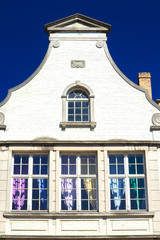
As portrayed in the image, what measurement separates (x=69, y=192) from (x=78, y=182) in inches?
18.0

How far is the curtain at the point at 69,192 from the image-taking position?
1482 cm

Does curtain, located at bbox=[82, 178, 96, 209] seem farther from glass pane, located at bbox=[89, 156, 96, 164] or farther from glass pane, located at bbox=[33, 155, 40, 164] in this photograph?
glass pane, located at bbox=[33, 155, 40, 164]

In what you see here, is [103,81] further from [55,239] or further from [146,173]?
[55,239]

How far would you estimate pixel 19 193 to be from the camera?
14922 mm

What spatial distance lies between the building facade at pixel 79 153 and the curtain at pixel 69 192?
23 mm

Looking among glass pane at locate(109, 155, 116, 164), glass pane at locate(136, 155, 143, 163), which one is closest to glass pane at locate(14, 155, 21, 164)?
glass pane at locate(109, 155, 116, 164)

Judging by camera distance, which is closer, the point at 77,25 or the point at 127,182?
the point at 127,182

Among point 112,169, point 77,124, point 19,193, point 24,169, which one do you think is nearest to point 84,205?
point 112,169

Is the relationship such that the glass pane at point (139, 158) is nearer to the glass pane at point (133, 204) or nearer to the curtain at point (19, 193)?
the glass pane at point (133, 204)

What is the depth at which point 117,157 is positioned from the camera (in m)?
15.4

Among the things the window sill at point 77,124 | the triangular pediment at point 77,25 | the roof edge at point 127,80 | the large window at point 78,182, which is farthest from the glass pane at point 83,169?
the triangular pediment at point 77,25

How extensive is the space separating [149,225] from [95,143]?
3.28 m

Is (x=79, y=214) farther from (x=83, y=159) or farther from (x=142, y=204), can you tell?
(x=142, y=204)

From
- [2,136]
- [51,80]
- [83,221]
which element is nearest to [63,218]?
[83,221]
